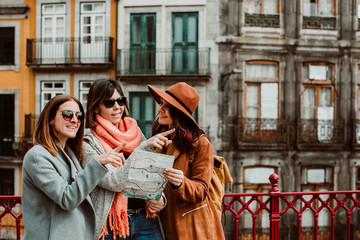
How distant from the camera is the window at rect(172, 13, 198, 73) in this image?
14.5 meters

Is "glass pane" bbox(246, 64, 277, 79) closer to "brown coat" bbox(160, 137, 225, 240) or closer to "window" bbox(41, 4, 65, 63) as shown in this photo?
"window" bbox(41, 4, 65, 63)

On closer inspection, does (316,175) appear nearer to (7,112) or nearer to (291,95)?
(291,95)

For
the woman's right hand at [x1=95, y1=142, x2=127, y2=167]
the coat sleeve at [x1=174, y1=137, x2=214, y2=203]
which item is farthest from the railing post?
the woman's right hand at [x1=95, y1=142, x2=127, y2=167]

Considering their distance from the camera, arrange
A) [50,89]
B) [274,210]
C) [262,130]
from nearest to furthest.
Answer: [274,210] → [262,130] → [50,89]

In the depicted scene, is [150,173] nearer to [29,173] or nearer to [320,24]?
[29,173]

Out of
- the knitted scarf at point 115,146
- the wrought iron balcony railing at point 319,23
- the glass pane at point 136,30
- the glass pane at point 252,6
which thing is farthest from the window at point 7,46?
the knitted scarf at point 115,146

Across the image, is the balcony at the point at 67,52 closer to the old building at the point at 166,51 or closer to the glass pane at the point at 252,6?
the old building at the point at 166,51

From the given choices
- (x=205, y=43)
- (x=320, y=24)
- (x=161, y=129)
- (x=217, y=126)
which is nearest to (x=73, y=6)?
(x=205, y=43)

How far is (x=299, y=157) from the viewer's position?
1447 centimetres

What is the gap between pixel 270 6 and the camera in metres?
14.8

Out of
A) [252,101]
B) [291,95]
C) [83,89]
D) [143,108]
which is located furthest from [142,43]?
[291,95]

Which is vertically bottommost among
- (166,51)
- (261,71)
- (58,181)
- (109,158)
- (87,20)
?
(58,181)

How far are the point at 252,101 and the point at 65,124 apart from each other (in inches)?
511

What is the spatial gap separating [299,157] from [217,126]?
11.8 feet
